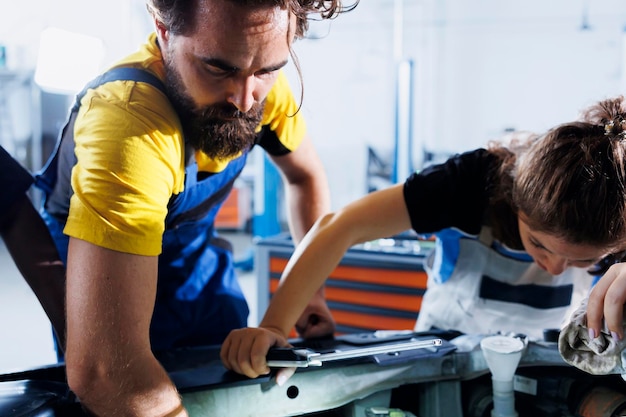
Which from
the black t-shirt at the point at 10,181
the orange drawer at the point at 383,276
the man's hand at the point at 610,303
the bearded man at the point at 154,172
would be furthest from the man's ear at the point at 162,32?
the orange drawer at the point at 383,276

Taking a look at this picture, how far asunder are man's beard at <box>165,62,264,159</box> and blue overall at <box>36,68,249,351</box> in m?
0.05

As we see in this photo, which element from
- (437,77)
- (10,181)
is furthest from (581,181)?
(437,77)

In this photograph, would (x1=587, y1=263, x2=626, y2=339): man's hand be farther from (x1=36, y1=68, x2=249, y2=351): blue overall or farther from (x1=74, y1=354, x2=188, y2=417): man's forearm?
(x1=36, y1=68, x2=249, y2=351): blue overall

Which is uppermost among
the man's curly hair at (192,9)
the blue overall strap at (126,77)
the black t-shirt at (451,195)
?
the man's curly hair at (192,9)

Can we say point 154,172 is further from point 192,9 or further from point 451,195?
point 451,195

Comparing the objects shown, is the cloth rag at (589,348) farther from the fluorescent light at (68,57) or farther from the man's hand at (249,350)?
the fluorescent light at (68,57)

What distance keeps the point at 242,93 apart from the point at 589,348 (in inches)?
25.5

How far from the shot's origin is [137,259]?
33.4 inches

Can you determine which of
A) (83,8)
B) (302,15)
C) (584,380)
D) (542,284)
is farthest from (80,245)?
(83,8)

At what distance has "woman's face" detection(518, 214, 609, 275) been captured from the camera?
1.00m

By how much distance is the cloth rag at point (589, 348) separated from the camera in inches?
29.3

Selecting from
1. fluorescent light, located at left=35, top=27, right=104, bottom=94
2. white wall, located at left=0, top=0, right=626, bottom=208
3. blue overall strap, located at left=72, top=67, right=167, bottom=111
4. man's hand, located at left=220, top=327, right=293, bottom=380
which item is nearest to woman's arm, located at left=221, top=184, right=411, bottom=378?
man's hand, located at left=220, top=327, right=293, bottom=380

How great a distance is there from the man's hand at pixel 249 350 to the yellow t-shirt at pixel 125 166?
7.2 inches

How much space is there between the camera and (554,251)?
40.6 inches
